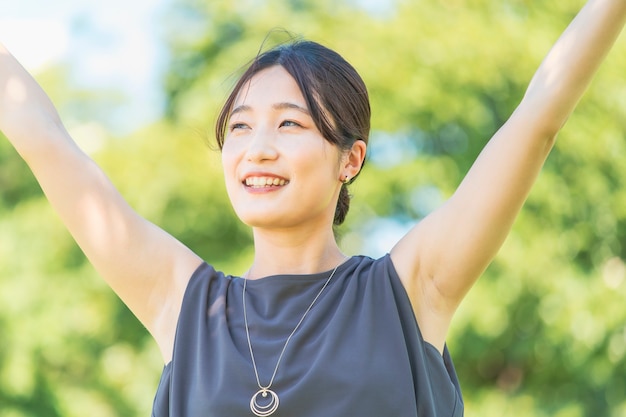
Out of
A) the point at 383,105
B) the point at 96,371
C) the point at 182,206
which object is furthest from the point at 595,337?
the point at 96,371

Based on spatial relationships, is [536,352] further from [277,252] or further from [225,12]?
[277,252]

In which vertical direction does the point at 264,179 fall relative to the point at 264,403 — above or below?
above

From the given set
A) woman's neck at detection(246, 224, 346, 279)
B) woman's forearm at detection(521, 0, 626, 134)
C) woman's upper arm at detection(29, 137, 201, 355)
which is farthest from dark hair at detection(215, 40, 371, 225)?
woman's forearm at detection(521, 0, 626, 134)

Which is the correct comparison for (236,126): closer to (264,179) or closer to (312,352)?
(264,179)

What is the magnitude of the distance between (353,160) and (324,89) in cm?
19

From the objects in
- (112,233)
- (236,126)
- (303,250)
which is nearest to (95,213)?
(112,233)

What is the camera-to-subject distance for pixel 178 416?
2.12m

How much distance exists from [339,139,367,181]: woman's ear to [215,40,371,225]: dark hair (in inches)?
0.7

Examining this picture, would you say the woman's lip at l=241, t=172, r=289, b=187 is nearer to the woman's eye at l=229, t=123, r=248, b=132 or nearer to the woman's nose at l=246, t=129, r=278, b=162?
the woman's nose at l=246, t=129, r=278, b=162

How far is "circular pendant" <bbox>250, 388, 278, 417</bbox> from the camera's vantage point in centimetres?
205

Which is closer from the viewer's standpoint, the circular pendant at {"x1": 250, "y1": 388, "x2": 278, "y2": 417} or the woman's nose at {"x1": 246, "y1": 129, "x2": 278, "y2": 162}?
the circular pendant at {"x1": 250, "y1": 388, "x2": 278, "y2": 417}

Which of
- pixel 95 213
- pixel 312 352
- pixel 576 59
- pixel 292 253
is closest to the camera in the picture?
pixel 576 59

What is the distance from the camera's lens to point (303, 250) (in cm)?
233

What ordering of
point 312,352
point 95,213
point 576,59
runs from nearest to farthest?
1. point 576,59
2. point 312,352
3. point 95,213
